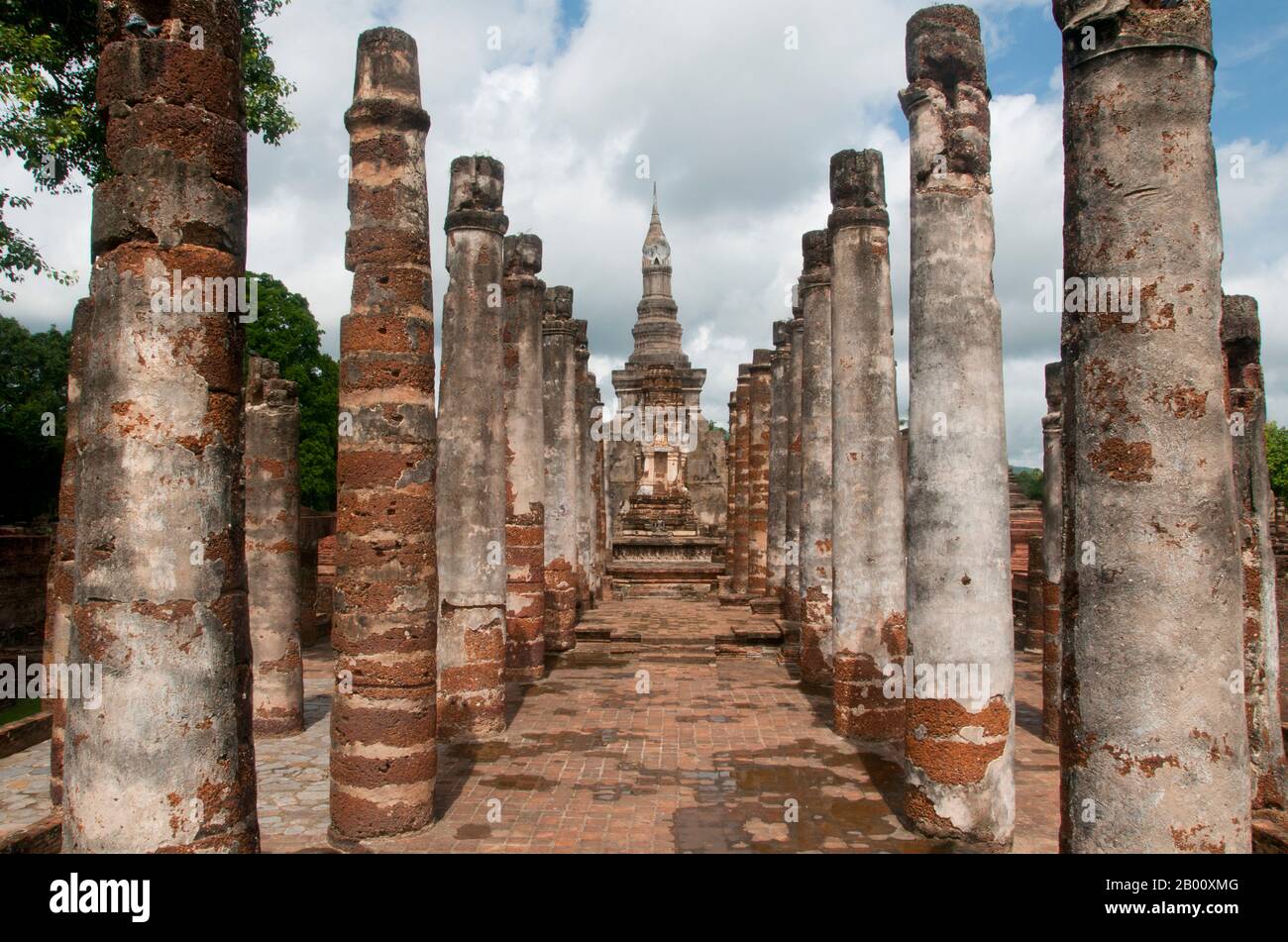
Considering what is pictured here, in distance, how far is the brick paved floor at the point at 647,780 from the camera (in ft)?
27.2

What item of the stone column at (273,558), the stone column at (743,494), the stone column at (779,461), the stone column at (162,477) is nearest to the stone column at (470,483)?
the stone column at (273,558)

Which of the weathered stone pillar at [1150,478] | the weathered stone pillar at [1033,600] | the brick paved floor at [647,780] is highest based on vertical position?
the weathered stone pillar at [1150,478]

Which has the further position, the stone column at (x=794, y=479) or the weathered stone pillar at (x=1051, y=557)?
the stone column at (x=794, y=479)

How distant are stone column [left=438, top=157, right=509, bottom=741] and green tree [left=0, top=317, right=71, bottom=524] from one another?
17.9 m

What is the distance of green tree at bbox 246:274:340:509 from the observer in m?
32.9

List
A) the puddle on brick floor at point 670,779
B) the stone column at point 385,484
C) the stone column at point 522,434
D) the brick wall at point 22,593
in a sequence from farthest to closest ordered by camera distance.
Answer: the brick wall at point 22,593 < the stone column at point 522,434 < the puddle on brick floor at point 670,779 < the stone column at point 385,484

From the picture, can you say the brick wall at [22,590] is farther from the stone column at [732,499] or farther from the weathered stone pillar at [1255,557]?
the weathered stone pillar at [1255,557]

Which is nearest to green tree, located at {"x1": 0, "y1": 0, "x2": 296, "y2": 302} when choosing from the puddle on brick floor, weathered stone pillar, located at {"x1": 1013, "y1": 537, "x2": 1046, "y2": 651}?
the puddle on brick floor

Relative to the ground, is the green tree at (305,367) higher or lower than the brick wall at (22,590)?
higher

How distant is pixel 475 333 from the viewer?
1170 centimetres

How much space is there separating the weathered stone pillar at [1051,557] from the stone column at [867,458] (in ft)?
5.74

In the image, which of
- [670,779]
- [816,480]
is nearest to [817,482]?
[816,480]
